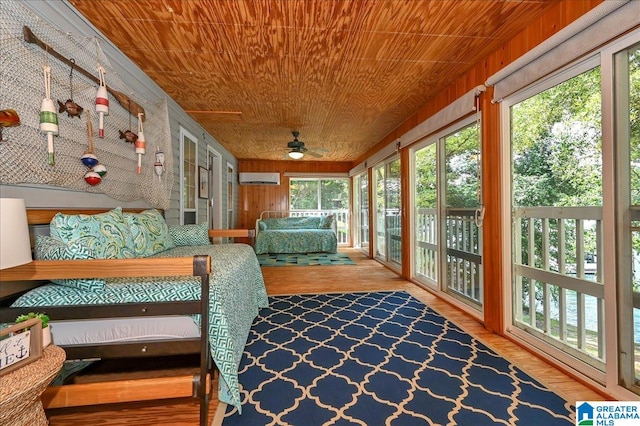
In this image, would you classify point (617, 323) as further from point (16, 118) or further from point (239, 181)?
point (239, 181)

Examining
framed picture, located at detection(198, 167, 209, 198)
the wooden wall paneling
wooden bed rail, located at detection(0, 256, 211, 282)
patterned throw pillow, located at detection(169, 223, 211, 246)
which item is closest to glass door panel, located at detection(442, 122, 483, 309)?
the wooden wall paneling

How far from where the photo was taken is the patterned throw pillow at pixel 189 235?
2693 mm

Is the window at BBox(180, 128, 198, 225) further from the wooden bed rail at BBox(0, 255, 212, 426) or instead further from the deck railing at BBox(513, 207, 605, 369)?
the deck railing at BBox(513, 207, 605, 369)

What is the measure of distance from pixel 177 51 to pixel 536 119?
8.68 ft

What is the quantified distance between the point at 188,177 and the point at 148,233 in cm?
169

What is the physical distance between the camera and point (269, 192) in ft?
23.7

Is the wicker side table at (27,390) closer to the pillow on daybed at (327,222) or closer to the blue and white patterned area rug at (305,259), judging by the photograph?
the blue and white patterned area rug at (305,259)

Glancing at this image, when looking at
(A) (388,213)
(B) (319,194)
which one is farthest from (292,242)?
(A) (388,213)

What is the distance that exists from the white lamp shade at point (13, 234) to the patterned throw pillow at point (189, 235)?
1764 millimetres

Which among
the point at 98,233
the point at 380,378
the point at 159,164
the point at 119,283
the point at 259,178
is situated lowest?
the point at 380,378

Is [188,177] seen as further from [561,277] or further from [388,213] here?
[561,277]

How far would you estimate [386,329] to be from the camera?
228 centimetres

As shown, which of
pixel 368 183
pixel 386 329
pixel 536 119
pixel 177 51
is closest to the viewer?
pixel 536 119

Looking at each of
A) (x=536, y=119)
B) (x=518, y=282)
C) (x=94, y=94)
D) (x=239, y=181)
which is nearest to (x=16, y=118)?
(x=94, y=94)
